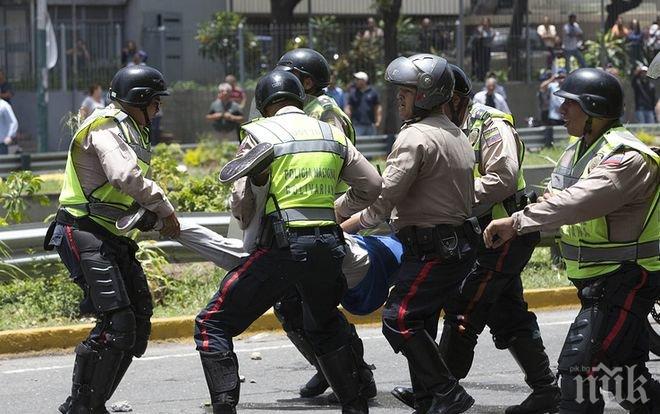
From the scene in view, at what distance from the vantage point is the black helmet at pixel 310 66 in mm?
7527

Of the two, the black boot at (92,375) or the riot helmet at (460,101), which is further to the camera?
the riot helmet at (460,101)

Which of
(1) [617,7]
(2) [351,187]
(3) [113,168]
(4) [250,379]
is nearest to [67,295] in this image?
(4) [250,379]

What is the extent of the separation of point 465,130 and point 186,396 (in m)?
2.32

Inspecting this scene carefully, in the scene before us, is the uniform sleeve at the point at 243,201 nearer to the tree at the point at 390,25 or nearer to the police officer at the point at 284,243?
the police officer at the point at 284,243

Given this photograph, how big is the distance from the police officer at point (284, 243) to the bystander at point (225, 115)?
17.5 metres

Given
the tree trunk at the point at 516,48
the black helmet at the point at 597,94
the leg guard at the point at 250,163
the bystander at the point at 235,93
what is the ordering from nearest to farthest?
the black helmet at the point at 597,94 < the leg guard at the point at 250,163 < the bystander at the point at 235,93 < the tree trunk at the point at 516,48

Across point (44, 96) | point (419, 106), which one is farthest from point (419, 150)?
point (44, 96)

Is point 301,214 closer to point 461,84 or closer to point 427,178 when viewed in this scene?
point 427,178

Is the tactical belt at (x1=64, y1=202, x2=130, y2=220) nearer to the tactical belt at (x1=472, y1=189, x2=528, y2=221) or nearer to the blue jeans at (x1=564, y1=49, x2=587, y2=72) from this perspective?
the tactical belt at (x1=472, y1=189, x2=528, y2=221)

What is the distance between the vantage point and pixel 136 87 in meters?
6.73

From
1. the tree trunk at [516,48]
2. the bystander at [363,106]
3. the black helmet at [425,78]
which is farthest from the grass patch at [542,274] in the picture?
the tree trunk at [516,48]

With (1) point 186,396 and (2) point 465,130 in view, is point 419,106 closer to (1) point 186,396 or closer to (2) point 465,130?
(2) point 465,130

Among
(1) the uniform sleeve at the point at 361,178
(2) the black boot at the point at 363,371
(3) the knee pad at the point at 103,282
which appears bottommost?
(2) the black boot at the point at 363,371

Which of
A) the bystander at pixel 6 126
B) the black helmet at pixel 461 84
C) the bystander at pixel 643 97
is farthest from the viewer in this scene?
the bystander at pixel 643 97
